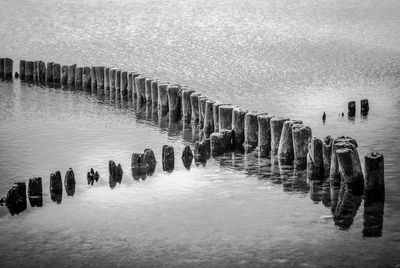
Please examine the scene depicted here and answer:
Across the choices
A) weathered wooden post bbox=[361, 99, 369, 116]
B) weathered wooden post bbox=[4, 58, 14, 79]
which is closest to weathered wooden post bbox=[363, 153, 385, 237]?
weathered wooden post bbox=[361, 99, 369, 116]

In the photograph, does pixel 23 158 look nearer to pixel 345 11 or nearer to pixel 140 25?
pixel 140 25

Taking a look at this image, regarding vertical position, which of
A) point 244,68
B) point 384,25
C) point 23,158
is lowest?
point 23,158

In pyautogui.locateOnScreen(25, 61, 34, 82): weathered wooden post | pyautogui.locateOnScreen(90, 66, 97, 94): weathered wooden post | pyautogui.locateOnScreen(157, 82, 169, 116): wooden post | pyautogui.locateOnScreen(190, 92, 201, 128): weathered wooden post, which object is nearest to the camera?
pyautogui.locateOnScreen(190, 92, 201, 128): weathered wooden post

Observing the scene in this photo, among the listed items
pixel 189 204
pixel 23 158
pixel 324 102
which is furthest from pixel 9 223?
pixel 324 102

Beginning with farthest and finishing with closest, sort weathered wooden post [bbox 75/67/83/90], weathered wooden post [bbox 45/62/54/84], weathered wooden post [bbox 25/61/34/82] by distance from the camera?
weathered wooden post [bbox 25/61/34/82]
weathered wooden post [bbox 45/62/54/84]
weathered wooden post [bbox 75/67/83/90]

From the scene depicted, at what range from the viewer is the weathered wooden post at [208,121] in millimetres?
22312

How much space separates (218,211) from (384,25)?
3760cm

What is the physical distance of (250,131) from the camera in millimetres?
20625

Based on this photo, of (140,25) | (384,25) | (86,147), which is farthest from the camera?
(140,25)

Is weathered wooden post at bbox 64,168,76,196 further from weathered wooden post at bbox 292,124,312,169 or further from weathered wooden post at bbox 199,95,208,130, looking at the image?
weathered wooden post at bbox 199,95,208,130

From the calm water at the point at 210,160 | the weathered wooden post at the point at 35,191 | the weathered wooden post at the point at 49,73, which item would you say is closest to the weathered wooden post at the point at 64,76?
the weathered wooden post at the point at 49,73

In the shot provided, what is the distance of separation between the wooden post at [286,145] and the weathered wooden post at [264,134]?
828 mm

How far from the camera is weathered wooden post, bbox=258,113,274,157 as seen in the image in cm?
2002

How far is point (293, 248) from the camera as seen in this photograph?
44.8 ft
